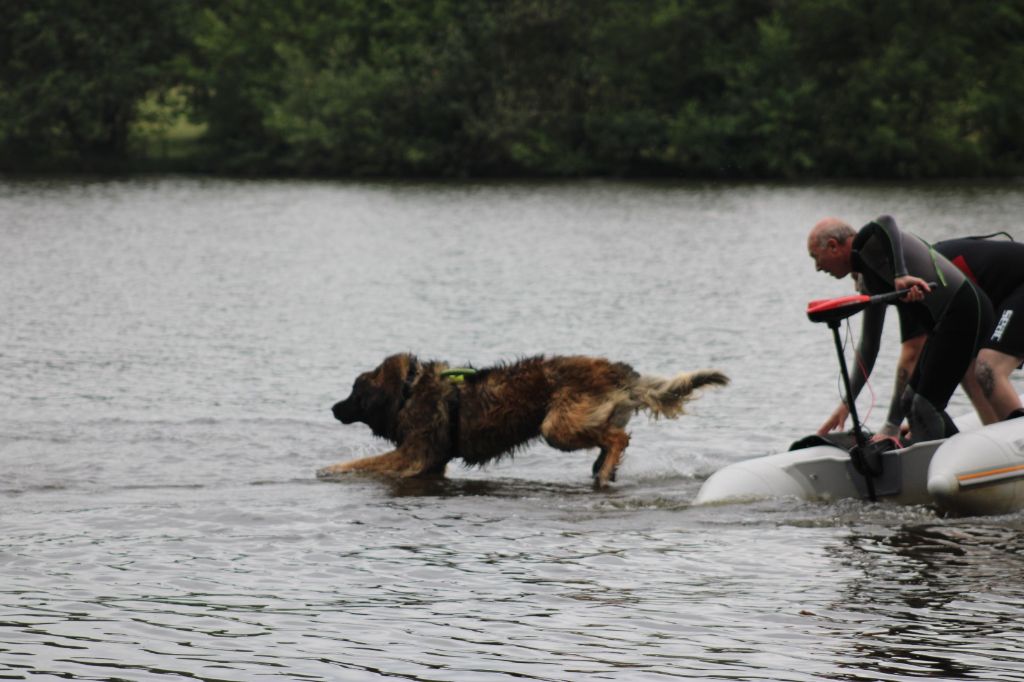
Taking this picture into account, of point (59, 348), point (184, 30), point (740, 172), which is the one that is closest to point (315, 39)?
point (184, 30)

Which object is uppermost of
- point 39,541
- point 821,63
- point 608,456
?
point 821,63

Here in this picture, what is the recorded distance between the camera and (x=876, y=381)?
1474cm

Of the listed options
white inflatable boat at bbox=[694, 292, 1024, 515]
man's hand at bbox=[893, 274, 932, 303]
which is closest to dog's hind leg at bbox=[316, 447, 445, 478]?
white inflatable boat at bbox=[694, 292, 1024, 515]

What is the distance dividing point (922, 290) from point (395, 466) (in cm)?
383

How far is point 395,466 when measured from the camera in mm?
9836

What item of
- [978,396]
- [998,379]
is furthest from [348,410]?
[998,379]

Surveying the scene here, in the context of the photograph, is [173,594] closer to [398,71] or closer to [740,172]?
[740,172]

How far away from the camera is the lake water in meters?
6.07

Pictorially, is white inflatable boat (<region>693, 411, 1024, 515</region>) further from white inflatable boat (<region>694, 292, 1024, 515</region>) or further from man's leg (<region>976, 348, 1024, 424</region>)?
man's leg (<region>976, 348, 1024, 424</region>)

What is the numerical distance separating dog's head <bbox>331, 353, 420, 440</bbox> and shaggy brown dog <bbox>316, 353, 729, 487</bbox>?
0.5 inches

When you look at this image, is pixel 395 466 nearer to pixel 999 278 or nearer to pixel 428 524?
pixel 428 524

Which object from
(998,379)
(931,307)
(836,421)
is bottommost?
(836,421)

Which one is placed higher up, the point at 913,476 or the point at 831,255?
the point at 831,255

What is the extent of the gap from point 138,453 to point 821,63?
55756mm
